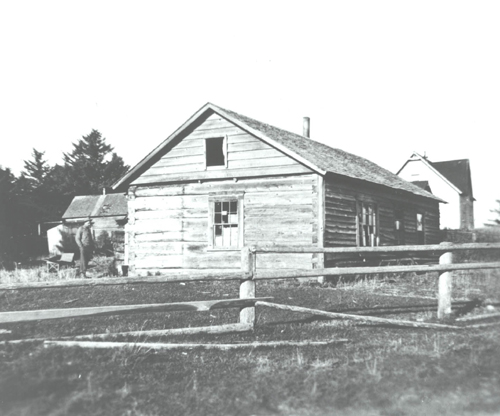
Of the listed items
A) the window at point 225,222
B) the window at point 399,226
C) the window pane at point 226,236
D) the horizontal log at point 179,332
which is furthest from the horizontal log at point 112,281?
the window at point 399,226

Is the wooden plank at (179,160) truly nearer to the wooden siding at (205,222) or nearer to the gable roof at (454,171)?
the wooden siding at (205,222)

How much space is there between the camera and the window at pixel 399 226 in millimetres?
21967

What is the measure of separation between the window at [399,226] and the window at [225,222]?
823cm

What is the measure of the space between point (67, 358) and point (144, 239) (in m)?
13.6

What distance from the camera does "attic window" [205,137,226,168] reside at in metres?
17.6

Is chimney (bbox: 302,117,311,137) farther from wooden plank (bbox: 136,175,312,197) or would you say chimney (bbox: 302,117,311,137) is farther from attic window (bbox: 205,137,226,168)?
wooden plank (bbox: 136,175,312,197)

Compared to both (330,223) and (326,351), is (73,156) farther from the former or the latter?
(326,351)

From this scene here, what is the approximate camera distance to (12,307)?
12.2 meters

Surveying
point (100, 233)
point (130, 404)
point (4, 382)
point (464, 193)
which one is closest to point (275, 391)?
point (130, 404)

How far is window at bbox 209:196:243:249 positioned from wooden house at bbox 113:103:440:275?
0.03 metres

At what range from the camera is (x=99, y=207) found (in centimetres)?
4550

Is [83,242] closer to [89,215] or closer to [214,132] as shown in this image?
[214,132]

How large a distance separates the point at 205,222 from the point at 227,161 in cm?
226

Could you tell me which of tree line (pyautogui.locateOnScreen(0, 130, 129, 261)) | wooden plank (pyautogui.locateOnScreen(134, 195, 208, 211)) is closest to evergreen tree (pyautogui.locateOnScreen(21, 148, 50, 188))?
tree line (pyautogui.locateOnScreen(0, 130, 129, 261))
